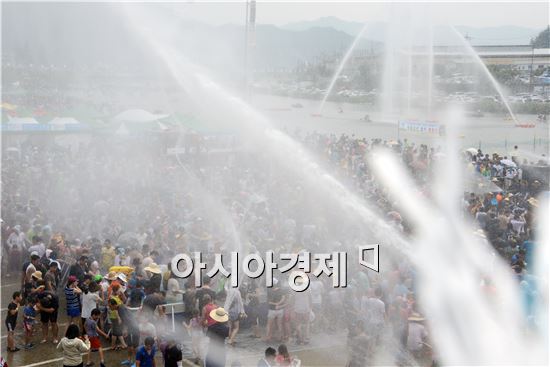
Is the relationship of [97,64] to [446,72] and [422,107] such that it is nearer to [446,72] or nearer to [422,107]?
[446,72]

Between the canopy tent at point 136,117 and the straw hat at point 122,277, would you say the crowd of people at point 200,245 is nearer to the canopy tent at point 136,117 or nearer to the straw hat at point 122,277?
the straw hat at point 122,277

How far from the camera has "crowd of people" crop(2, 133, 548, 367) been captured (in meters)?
9.08

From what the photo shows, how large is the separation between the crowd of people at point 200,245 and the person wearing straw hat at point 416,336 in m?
0.03

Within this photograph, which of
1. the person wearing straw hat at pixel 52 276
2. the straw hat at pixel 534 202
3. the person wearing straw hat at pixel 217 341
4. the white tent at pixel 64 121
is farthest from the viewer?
the white tent at pixel 64 121

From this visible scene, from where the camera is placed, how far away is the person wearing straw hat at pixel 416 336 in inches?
350

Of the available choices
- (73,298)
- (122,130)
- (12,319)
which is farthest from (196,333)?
(122,130)

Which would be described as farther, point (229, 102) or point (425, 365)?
point (229, 102)

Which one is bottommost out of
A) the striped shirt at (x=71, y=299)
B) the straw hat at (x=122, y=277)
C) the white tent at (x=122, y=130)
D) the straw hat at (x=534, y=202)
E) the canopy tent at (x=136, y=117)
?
the striped shirt at (x=71, y=299)

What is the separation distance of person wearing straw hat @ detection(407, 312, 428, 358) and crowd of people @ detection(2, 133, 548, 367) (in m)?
0.03

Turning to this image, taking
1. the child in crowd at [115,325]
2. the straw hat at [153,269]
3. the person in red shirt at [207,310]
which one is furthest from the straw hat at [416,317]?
the child in crowd at [115,325]

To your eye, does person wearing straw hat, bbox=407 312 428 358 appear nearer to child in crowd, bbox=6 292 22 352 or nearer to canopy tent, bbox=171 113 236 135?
child in crowd, bbox=6 292 22 352

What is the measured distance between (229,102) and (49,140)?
Result: 8.22 m

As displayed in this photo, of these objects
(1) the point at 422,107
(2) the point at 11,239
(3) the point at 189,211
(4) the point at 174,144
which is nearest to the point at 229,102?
(4) the point at 174,144

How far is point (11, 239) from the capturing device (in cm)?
1338
